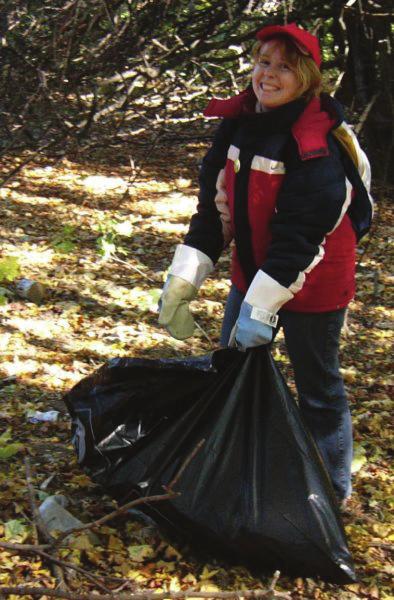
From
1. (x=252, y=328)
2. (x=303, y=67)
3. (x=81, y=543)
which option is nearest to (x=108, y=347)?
(x=81, y=543)

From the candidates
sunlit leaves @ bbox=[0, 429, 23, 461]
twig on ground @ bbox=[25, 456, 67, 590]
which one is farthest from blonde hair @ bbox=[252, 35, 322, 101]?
sunlit leaves @ bbox=[0, 429, 23, 461]

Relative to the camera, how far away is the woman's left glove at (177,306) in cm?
288

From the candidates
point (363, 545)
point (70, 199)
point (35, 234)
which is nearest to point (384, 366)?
point (363, 545)

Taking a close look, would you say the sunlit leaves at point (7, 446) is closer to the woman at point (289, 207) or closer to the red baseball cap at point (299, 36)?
the woman at point (289, 207)

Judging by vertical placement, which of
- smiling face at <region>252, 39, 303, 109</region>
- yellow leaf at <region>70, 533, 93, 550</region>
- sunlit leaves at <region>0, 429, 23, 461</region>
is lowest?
yellow leaf at <region>70, 533, 93, 550</region>

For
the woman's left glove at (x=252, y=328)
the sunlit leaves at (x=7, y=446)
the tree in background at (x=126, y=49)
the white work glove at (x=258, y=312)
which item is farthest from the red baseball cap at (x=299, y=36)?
the sunlit leaves at (x=7, y=446)

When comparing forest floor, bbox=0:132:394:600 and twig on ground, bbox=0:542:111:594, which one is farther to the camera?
forest floor, bbox=0:132:394:600

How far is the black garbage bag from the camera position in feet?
8.15

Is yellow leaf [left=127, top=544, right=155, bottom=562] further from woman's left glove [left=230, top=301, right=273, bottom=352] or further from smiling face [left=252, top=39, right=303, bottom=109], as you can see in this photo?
smiling face [left=252, top=39, right=303, bottom=109]

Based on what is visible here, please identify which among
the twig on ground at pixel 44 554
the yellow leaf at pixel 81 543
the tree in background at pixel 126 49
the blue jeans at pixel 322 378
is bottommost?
the yellow leaf at pixel 81 543

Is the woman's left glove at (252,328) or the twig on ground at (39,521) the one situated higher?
the woman's left glove at (252,328)

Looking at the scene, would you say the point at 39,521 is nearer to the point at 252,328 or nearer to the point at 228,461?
the point at 228,461

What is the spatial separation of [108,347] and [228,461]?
214 centimetres

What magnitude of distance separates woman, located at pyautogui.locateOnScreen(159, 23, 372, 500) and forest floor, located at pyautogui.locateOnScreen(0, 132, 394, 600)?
0.75 meters
